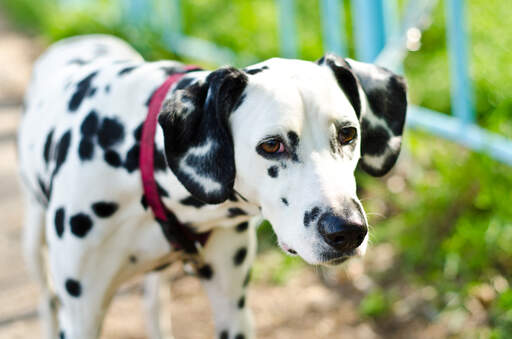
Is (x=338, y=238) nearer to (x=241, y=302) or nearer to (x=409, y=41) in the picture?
(x=241, y=302)

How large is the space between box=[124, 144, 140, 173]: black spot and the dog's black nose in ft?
2.57

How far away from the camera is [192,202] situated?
8.22 feet

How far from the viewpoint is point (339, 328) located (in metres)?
3.73

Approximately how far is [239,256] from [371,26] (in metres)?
2.56

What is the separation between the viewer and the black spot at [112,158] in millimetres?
2514

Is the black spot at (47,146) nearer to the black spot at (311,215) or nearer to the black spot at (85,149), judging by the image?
the black spot at (85,149)

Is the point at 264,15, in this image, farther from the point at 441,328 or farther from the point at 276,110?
the point at 276,110

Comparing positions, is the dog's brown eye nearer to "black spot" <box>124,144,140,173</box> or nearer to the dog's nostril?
the dog's nostril

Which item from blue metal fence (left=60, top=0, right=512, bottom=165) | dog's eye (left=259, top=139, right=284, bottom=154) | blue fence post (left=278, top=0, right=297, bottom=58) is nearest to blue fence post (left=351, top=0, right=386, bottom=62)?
blue metal fence (left=60, top=0, right=512, bottom=165)

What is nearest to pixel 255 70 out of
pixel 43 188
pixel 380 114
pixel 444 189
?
pixel 380 114

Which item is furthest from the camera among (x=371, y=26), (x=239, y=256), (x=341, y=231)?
(x=371, y=26)

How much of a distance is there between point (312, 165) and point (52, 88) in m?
1.69

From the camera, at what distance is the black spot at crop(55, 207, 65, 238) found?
2.54 metres

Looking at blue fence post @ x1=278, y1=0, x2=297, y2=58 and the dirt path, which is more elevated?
blue fence post @ x1=278, y1=0, x2=297, y2=58
